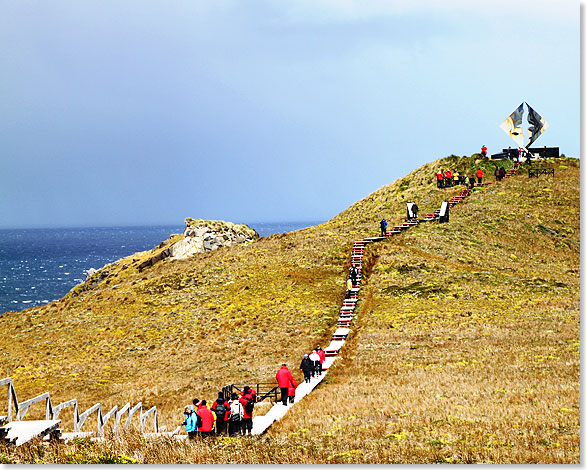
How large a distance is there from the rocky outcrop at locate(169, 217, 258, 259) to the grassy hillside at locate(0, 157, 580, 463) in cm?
1184

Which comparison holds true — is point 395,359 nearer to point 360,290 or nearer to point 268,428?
point 268,428

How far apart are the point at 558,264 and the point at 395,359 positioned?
29524 mm

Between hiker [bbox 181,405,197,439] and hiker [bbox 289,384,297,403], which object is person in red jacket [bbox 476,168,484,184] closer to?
hiker [bbox 289,384,297,403]

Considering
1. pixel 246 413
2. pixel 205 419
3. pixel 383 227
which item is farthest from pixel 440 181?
pixel 205 419

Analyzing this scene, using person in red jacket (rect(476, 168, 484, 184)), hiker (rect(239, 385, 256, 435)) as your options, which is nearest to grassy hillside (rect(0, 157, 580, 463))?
hiker (rect(239, 385, 256, 435))

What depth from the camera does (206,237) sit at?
248 ft

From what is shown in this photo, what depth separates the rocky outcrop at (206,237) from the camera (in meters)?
74.8

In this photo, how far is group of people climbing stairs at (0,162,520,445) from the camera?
14.0 meters

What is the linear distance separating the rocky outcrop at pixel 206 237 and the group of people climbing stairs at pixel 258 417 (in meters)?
23.8

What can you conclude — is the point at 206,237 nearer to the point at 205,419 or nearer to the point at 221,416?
the point at 221,416

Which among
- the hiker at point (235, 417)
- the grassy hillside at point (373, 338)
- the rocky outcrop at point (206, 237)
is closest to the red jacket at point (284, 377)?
the grassy hillside at point (373, 338)

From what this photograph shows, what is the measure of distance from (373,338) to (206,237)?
146 feet

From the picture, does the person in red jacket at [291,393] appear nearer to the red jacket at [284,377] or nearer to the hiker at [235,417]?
the red jacket at [284,377]

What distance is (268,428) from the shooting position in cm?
2039
